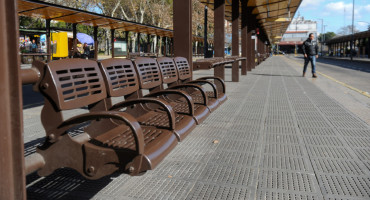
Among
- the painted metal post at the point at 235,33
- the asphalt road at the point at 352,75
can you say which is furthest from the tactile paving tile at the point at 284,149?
the painted metal post at the point at 235,33

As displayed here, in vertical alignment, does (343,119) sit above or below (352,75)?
below

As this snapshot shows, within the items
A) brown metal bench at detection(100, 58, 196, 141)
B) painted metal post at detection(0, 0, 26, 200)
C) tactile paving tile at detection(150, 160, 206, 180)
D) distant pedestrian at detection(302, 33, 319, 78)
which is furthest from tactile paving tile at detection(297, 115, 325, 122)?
distant pedestrian at detection(302, 33, 319, 78)

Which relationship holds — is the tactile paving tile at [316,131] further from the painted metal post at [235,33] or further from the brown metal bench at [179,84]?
the painted metal post at [235,33]

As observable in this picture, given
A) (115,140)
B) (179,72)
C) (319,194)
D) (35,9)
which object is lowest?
(319,194)

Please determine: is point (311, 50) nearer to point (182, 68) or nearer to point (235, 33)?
point (235, 33)

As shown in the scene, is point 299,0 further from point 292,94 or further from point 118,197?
point 118,197

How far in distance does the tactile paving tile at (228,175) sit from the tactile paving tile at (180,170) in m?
0.08

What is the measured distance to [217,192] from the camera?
294 cm

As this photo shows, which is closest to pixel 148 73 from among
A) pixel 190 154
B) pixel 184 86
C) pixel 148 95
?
pixel 184 86

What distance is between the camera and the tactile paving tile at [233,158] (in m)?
3.68

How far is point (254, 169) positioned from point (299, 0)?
1487cm

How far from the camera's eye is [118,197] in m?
2.82

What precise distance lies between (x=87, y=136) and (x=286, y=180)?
1737 millimetres

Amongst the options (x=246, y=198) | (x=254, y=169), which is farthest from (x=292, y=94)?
(x=246, y=198)
